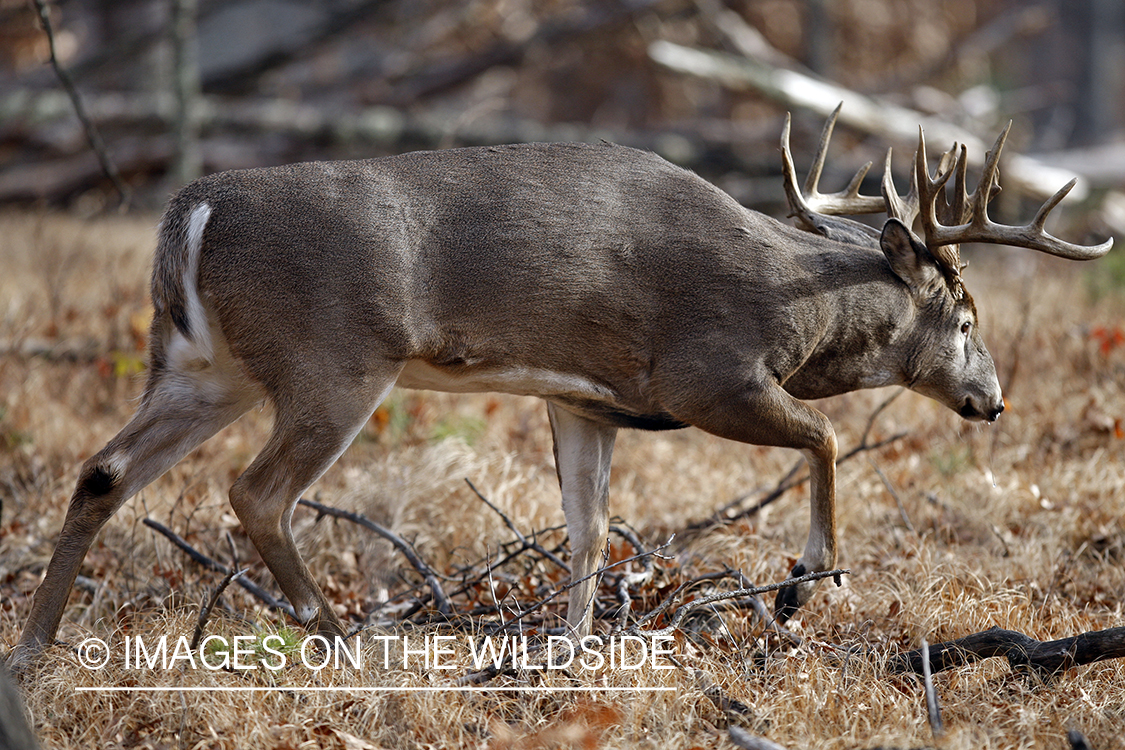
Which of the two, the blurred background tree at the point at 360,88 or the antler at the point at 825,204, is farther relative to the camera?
the blurred background tree at the point at 360,88

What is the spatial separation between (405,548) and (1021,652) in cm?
219

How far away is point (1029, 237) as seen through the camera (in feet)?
13.1

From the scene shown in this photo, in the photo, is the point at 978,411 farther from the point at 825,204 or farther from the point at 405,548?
the point at 405,548

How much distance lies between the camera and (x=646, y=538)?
491cm

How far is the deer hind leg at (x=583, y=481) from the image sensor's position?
4.13m

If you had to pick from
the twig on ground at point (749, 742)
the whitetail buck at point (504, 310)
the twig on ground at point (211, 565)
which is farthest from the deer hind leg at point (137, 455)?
the twig on ground at point (749, 742)

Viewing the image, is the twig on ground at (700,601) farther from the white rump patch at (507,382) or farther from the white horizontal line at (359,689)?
the white rump patch at (507,382)

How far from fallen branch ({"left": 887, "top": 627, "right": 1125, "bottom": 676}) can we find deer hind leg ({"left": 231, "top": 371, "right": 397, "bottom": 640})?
188cm

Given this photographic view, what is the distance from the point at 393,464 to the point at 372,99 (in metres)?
8.76

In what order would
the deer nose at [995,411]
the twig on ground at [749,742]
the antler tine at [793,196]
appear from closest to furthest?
the twig on ground at [749,742] → the antler tine at [793,196] → the deer nose at [995,411]

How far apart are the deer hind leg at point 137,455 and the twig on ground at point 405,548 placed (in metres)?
0.44

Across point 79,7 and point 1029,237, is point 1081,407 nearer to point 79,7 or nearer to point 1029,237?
point 1029,237

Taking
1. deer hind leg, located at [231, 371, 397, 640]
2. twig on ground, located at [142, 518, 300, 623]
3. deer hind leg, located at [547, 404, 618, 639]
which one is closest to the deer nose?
deer hind leg, located at [547, 404, 618, 639]

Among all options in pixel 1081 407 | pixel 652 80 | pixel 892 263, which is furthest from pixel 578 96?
pixel 892 263
